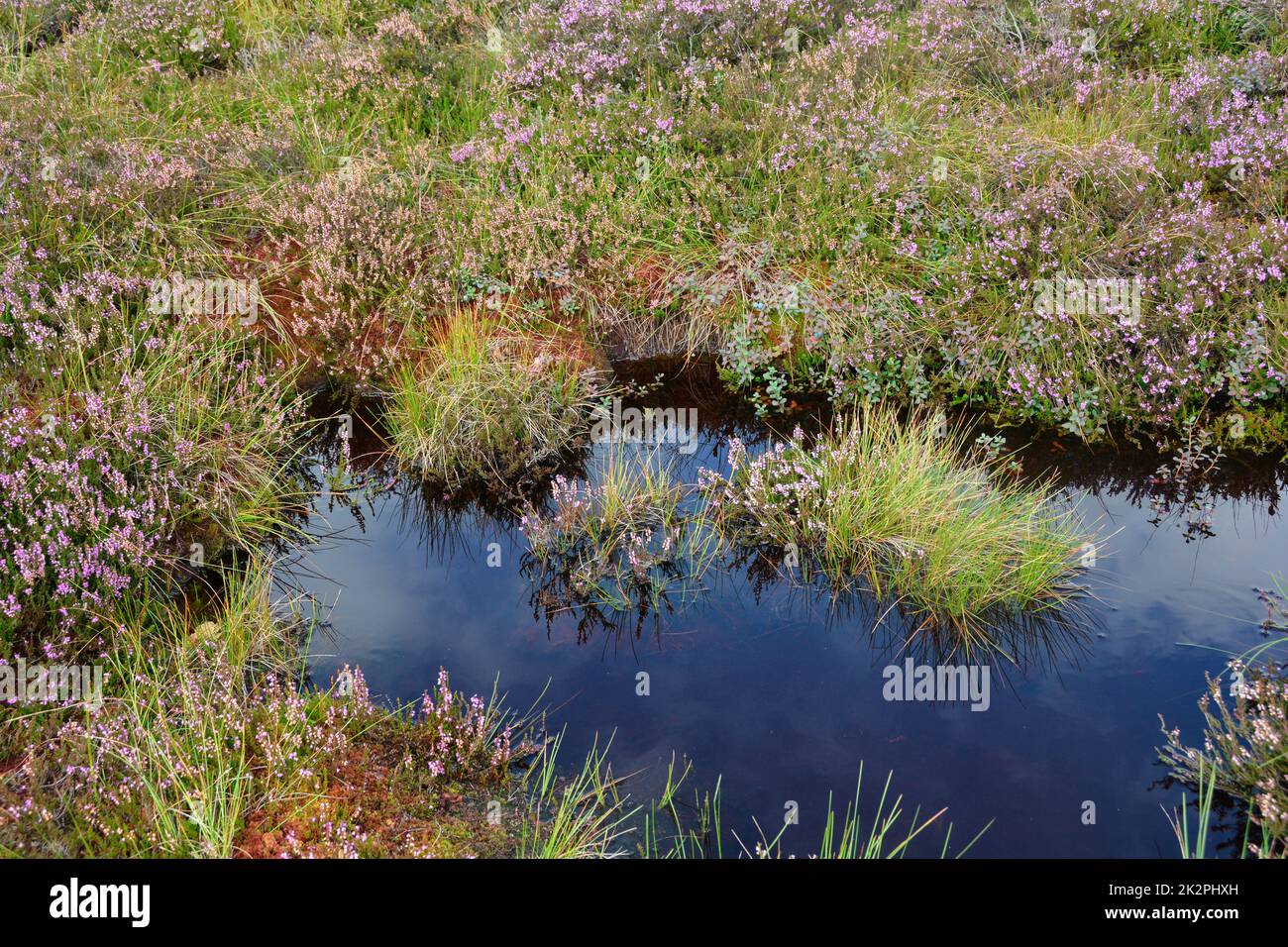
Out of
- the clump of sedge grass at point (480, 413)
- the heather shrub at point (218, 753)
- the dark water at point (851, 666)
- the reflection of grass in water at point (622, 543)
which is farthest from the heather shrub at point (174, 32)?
the heather shrub at point (218, 753)

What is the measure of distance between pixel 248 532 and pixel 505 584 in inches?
62.2

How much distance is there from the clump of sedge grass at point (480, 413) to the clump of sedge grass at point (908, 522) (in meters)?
1.19

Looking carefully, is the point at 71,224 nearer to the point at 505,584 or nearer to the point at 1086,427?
the point at 505,584

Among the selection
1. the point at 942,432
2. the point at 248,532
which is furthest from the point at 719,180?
the point at 248,532

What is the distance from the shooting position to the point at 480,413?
6.32m

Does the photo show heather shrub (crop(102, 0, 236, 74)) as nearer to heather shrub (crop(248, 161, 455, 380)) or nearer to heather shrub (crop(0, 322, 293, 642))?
heather shrub (crop(248, 161, 455, 380))

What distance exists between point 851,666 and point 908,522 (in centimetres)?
98

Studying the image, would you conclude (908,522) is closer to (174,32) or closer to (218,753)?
(218,753)

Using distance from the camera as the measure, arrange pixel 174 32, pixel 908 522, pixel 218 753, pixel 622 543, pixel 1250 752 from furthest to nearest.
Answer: pixel 174 32 < pixel 622 543 < pixel 908 522 < pixel 1250 752 < pixel 218 753

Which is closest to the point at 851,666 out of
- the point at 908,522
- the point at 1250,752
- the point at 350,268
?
the point at 908,522

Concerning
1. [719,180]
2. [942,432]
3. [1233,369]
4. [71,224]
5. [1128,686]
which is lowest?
[1128,686]

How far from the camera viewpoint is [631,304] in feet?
23.7

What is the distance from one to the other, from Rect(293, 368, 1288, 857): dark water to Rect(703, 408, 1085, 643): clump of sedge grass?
0.68ft

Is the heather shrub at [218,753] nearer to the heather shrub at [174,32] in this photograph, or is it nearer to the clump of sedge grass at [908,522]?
the clump of sedge grass at [908,522]
